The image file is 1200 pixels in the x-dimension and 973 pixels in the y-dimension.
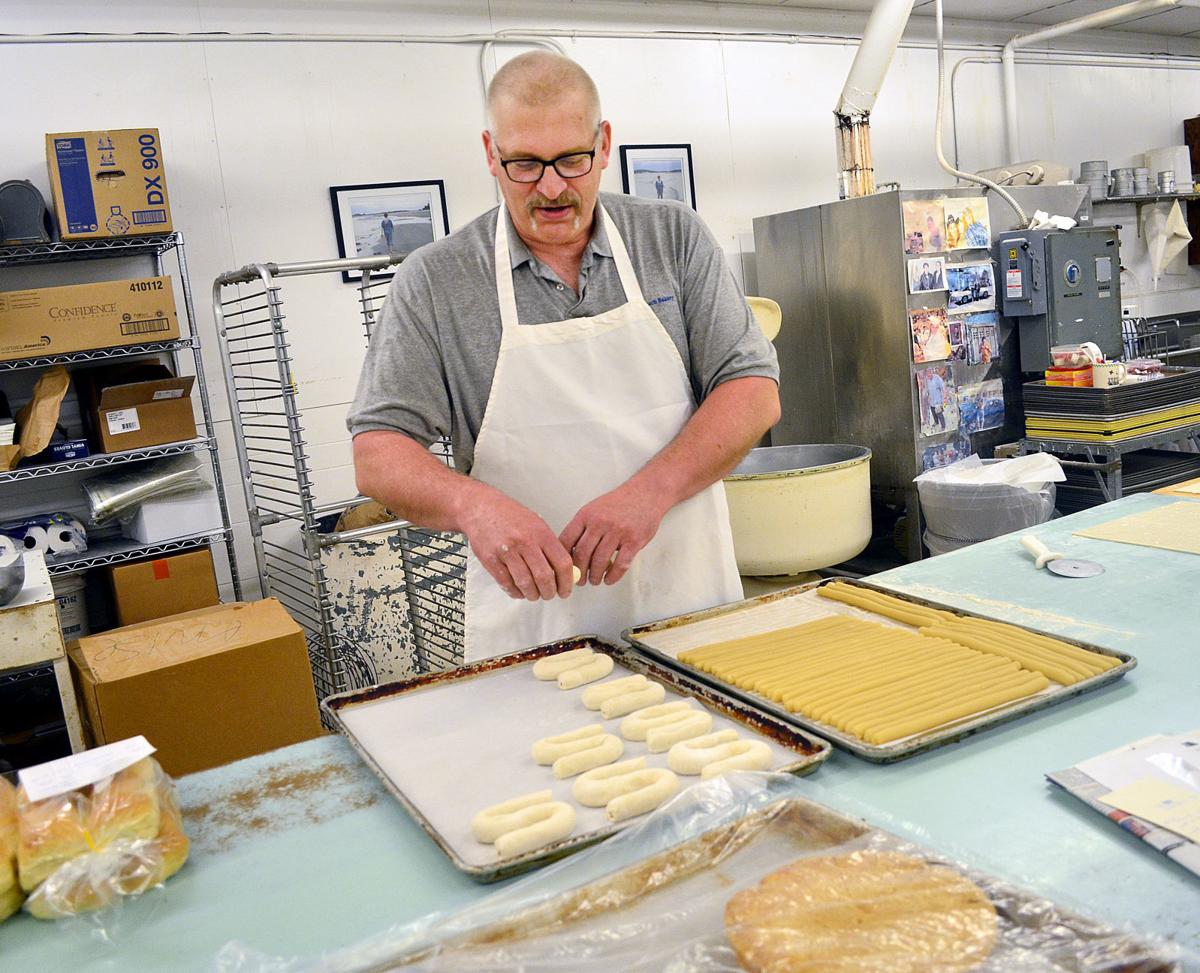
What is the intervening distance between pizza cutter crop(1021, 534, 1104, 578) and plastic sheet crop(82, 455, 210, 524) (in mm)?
2830

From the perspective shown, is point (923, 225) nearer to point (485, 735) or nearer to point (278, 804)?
point (485, 735)

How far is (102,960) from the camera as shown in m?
0.85

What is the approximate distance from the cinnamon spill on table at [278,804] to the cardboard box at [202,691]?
1406 mm

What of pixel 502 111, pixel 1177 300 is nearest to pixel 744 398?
pixel 502 111

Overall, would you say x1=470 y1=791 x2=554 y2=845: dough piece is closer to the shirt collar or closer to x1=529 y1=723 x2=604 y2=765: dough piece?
x1=529 y1=723 x2=604 y2=765: dough piece

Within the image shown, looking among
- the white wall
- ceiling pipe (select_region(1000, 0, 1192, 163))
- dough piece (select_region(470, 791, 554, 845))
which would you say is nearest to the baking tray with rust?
dough piece (select_region(470, 791, 554, 845))

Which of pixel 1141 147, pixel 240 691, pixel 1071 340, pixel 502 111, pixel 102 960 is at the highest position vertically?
pixel 1141 147

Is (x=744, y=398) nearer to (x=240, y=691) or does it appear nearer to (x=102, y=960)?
(x=102, y=960)

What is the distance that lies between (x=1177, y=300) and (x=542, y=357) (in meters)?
6.75

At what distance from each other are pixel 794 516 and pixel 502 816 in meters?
2.57

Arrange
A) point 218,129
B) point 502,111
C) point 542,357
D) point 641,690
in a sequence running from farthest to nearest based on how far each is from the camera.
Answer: point 218,129
point 542,357
point 502,111
point 641,690

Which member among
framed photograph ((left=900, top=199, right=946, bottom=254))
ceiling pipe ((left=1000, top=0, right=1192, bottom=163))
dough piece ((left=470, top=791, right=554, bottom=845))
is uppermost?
ceiling pipe ((left=1000, top=0, right=1192, bottom=163))

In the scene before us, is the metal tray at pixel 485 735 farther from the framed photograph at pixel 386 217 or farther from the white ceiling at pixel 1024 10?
the white ceiling at pixel 1024 10

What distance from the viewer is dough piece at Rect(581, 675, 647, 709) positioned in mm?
1296
